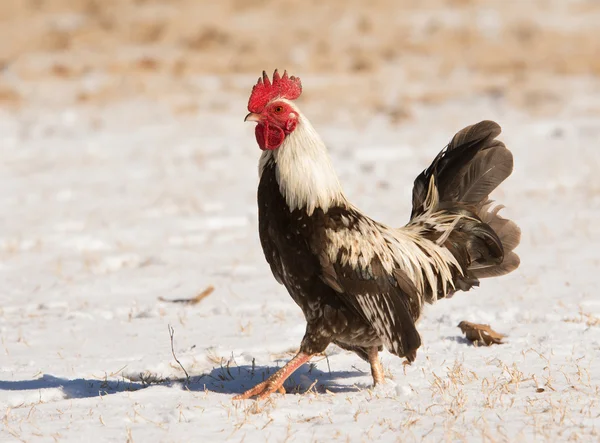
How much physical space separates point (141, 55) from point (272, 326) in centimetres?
1769

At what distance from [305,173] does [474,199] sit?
1413 millimetres

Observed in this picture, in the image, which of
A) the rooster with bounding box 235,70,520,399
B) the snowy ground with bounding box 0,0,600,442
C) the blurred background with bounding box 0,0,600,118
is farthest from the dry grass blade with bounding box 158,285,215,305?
the blurred background with bounding box 0,0,600,118

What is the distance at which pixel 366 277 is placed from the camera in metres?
5.20

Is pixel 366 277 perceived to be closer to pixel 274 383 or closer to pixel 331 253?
pixel 331 253

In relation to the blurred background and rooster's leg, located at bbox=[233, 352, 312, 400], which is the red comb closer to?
rooster's leg, located at bbox=[233, 352, 312, 400]

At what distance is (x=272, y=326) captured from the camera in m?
7.17

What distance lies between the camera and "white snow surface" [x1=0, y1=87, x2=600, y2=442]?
4.86m

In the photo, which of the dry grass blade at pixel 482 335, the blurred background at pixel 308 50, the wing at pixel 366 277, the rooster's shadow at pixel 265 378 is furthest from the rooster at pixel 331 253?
the blurred background at pixel 308 50

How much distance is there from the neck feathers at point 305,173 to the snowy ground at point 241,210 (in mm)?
1203

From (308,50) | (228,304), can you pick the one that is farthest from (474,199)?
(308,50)

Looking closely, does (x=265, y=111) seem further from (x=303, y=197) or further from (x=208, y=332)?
(x=208, y=332)

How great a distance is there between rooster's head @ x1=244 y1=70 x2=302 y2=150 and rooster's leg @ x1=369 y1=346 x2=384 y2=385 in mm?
1464

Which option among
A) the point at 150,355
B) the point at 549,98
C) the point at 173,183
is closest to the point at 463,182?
the point at 150,355

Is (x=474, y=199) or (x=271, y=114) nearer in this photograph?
(x=271, y=114)
